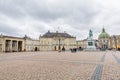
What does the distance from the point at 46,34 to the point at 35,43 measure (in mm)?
11254

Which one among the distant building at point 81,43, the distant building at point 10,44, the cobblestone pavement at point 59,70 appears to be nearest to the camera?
the cobblestone pavement at point 59,70

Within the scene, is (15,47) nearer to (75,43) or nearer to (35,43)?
(35,43)

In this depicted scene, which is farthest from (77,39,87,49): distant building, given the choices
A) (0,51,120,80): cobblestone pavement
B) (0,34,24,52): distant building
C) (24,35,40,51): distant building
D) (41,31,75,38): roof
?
(0,51,120,80): cobblestone pavement

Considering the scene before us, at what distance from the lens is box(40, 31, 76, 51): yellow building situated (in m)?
117

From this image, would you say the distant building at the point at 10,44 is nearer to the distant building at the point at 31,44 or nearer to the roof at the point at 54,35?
the distant building at the point at 31,44

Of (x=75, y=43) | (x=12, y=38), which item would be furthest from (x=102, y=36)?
(x=12, y=38)

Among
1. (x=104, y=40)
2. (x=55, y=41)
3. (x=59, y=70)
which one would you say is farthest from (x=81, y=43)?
(x=59, y=70)

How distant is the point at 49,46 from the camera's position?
4678 inches

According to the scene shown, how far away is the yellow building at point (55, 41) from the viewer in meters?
117

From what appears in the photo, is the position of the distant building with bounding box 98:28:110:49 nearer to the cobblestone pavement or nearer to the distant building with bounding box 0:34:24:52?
the distant building with bounding box 0:34:24:52

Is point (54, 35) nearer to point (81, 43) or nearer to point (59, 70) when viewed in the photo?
point (81, 43)

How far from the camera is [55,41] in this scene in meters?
118

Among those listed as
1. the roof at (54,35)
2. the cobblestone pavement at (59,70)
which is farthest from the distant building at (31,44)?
the cobblestone pavement at (59,70)

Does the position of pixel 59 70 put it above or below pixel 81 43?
below
